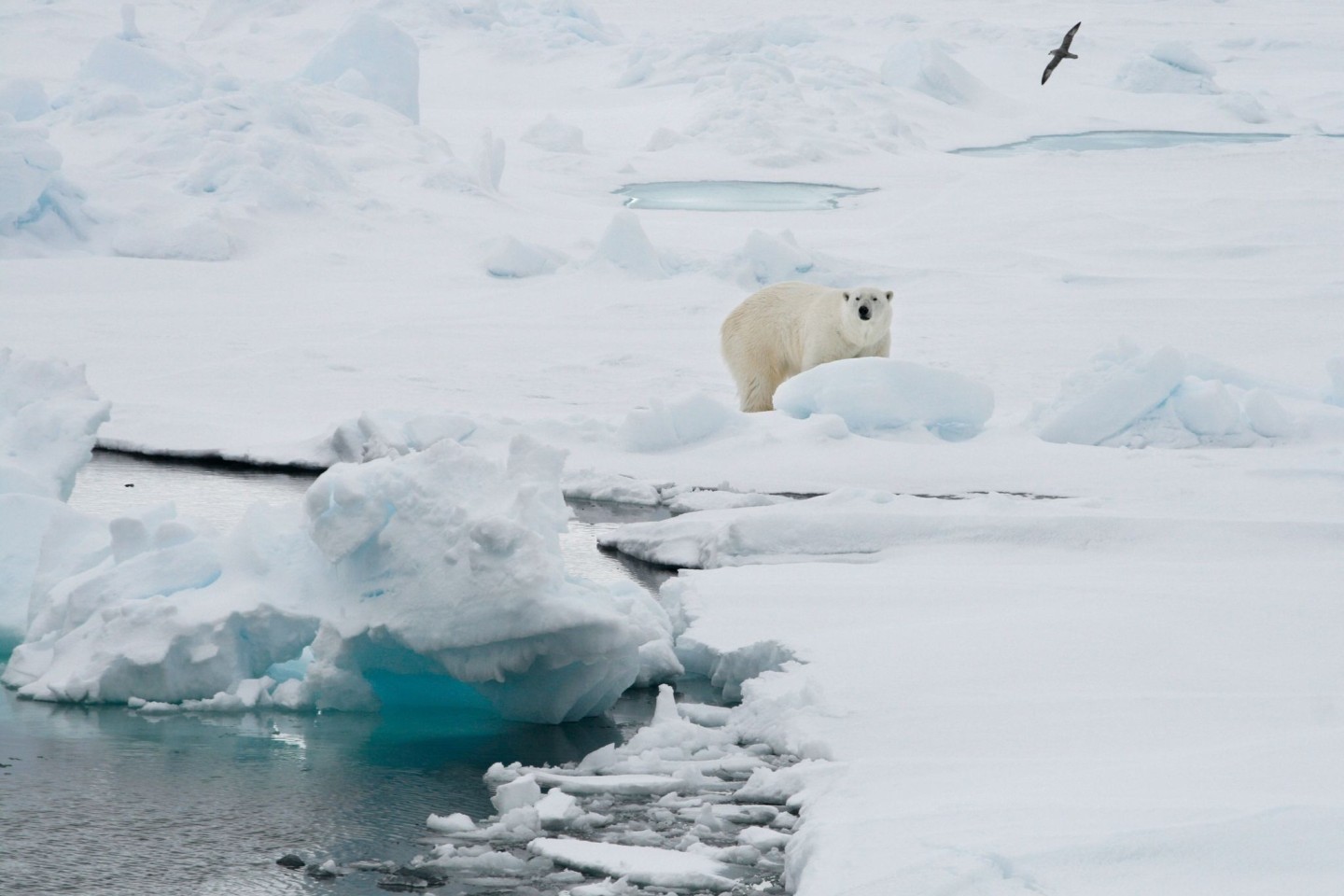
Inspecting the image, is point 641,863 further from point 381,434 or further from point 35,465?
point 381,434

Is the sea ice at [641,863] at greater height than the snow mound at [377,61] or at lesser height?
greater

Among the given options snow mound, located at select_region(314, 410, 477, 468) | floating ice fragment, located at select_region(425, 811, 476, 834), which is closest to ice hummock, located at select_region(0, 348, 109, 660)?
snow mound, located at select_region(314, 410, 477, 468)

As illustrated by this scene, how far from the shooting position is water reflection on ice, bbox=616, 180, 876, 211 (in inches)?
677

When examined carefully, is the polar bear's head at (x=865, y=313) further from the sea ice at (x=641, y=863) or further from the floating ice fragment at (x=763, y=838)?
the sea ice at (x=641, y=863)

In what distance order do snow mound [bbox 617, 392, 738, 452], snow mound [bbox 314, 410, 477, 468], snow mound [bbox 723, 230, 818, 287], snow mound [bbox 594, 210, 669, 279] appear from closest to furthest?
snow mound [bbox 314, 410, 477, 468] < snow mound [bbox 617, 392, 738, 452] < snow mound [bbox 723, 230, 818, 287] < snow mound [bbox 594, 210, 669, 279]

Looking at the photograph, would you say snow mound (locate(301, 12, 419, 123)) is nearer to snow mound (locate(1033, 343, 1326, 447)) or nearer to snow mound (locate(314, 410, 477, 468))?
snow mound (locate(314, 410, 477, 468))

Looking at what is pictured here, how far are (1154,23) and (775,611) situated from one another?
37.3 metres

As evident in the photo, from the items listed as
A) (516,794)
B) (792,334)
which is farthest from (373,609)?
(792,334)

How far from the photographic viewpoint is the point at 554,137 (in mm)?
20312

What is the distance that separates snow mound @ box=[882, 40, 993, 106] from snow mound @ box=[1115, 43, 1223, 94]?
3307 millimetres

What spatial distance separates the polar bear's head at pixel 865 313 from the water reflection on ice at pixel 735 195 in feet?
29.6

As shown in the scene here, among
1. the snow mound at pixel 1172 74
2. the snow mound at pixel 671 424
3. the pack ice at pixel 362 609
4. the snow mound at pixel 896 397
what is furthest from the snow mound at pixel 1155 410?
the snow mound at pixel 1172 74

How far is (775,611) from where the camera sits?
459cm

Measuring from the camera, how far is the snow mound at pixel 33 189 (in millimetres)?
11711
